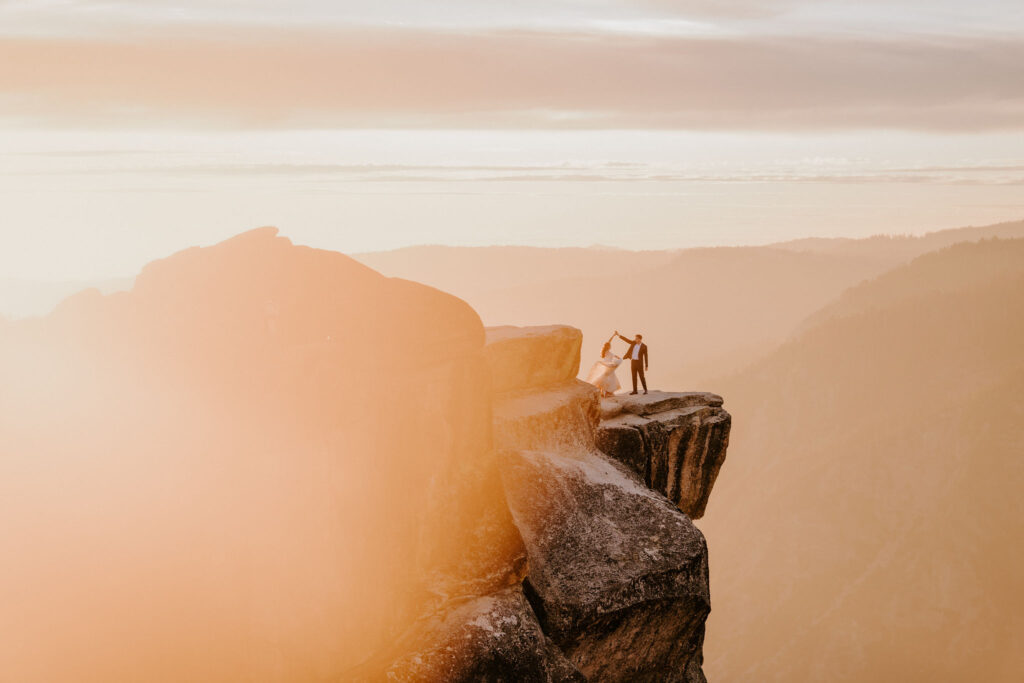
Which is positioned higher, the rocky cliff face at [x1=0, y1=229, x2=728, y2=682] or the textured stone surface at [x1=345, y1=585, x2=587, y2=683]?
the rocky cliff face at [x1=0, y1=229, x2=728, y2=682]

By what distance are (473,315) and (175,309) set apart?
28.4ft

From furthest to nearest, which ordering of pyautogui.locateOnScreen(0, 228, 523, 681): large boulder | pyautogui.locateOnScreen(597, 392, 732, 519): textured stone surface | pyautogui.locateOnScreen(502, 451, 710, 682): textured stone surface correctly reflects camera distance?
pyautogui.locateOnScreen(597, 392, 732, 519): textured stone surface, pyautogui.locateOnScreen(502, 451, 710, 682): textured stone surface, pyautogui.locateOnScreen(0, 228, 523, 681): large boulder

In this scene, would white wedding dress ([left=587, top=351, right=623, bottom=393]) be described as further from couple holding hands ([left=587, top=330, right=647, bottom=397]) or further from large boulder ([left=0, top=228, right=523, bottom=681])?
large boulder ([left=0, top=228, right=523, bottom=681])

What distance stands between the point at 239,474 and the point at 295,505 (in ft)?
4.85

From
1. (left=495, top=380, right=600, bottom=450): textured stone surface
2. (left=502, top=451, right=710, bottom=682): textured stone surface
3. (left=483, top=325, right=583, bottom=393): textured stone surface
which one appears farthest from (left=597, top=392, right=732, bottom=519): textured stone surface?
(left=502, top=451, right=710, bottom=682): textured stone surface

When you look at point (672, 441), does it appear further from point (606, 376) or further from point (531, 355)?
point (531, 355)

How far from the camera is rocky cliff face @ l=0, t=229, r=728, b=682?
19688mm

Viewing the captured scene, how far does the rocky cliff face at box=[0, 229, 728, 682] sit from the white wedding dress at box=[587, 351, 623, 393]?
9839mm

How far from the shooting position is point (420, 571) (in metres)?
24.9

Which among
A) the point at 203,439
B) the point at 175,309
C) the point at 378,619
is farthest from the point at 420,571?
the point at 175,309

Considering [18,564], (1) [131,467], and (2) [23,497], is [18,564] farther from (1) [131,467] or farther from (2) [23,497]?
(1) [131,467]

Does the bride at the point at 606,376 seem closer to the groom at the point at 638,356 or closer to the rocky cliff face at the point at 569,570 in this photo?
the groom at the point at 638,356

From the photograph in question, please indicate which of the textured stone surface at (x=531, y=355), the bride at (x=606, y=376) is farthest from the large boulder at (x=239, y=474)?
the bride at (x=606, y=376)

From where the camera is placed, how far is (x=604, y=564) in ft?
92.0
